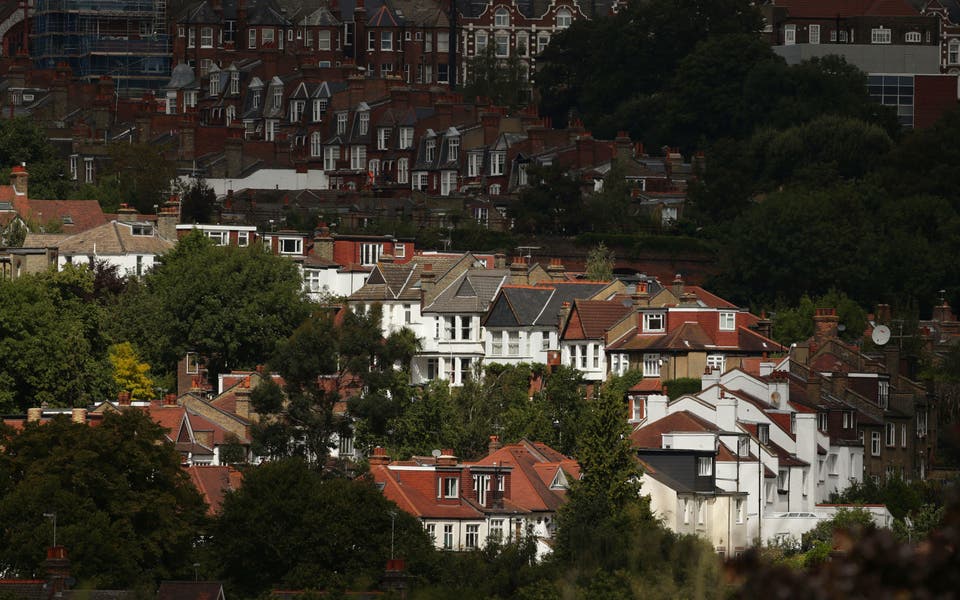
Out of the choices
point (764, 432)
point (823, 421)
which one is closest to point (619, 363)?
point (823, 421)

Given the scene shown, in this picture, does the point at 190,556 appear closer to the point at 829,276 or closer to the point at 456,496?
the point at 456,496

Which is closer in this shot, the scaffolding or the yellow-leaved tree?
the yellow-leaved tree

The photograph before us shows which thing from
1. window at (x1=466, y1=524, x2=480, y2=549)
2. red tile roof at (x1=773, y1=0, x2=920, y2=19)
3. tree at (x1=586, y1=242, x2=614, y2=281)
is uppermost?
A: red tile roof at (x1=773, y1=0, x2=920, y2=19)

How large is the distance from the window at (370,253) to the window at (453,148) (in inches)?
1010

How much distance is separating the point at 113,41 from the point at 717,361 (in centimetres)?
8188

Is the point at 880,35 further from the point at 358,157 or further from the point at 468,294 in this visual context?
the point at 468,294

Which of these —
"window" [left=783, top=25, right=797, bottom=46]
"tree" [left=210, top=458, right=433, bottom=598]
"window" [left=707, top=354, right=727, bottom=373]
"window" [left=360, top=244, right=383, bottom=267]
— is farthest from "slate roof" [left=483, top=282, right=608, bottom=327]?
"window" [left=783, top=25, right=797, bottom=46]

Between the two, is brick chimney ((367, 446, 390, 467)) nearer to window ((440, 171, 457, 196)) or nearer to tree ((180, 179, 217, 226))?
tree ((180, 179, 217, 226))

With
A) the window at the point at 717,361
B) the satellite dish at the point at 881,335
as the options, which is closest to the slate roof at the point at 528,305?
the window at the point at 717,361

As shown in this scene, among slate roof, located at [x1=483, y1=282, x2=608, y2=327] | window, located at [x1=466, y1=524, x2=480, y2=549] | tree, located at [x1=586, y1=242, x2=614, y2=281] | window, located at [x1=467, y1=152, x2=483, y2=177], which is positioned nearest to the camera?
window, located at [x1=466, y1=524, x2=480, y2=549]

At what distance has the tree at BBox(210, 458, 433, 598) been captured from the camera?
57.1 meters

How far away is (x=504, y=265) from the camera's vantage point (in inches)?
4067

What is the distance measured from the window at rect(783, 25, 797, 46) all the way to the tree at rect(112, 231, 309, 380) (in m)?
62.5

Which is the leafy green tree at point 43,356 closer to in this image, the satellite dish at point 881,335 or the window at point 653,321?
the window at point 653,321
